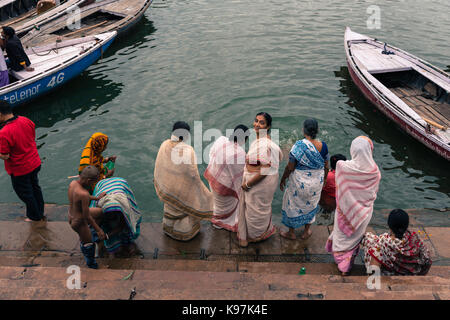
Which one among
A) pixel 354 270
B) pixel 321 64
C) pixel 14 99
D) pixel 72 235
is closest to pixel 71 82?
pixel 14 99

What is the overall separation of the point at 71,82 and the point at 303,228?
8560 millimetres

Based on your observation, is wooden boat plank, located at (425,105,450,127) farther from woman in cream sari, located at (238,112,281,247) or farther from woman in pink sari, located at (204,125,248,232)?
woman in pink sari, located at (204,125,248,232)

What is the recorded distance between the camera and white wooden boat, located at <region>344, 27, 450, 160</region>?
23.7 ft

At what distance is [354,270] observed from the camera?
163 inches

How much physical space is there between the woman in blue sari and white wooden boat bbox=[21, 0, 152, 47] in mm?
10154

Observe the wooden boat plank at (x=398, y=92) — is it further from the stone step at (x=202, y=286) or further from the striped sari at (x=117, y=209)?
the striped sari at (x=117, y=209)

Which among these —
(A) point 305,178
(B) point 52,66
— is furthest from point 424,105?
(B) point 52,66

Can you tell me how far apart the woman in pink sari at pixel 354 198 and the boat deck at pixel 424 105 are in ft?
16.1

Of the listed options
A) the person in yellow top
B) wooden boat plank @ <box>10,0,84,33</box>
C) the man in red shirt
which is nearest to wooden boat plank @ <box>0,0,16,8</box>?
wooden boat plank @ <box>10,0,84,33</box>

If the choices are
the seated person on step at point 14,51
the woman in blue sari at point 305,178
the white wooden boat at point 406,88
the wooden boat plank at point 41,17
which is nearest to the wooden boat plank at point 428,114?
the white wooden boat at point 406,88

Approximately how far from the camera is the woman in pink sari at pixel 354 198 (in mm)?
3725

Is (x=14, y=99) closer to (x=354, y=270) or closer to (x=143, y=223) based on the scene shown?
(x=143, y=223)

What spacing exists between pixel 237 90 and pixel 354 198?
6.55 m

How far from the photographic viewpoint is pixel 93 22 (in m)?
13.9
